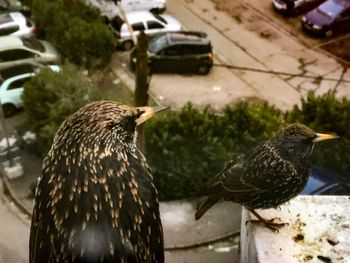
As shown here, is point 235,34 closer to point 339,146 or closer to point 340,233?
point 339,146

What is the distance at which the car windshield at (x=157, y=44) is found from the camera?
2059 centimetres

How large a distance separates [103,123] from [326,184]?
8026 millimetres

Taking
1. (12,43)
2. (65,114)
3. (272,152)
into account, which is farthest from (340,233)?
(12,43)

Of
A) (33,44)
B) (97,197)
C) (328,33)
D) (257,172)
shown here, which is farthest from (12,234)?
(328,33)

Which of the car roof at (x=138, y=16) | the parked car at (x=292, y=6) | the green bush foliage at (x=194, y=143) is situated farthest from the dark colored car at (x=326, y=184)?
the parked car at (x=292, y=6)

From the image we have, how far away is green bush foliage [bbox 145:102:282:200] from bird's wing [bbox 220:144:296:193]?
5.16 meters

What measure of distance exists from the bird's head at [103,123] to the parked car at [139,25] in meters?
16.2

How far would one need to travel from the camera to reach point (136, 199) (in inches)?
203

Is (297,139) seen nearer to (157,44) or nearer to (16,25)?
(157,44)

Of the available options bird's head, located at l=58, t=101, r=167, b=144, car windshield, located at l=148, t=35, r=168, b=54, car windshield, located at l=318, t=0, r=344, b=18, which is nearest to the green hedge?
car windshield, located at l=148, t=35, r=168, b=54

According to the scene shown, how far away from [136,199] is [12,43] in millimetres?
15430

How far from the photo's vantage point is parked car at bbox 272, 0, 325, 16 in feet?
80.2

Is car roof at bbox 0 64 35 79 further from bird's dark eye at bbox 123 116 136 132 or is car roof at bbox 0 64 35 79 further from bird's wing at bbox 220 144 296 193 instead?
bird's dark eye at bbox 123 116 136 132

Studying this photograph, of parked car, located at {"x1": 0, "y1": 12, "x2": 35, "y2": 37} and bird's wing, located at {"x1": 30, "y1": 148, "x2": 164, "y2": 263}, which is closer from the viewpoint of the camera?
bird's wing, located at {"x1": 30, "y1": 148, "x2": 164, "y2": 263}
